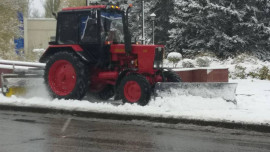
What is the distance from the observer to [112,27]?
11719 millimetres

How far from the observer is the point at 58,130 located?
8234 mm

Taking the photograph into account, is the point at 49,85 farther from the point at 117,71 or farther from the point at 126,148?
the point at 126,148

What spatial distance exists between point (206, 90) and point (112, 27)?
314cm

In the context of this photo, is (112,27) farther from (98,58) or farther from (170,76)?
(170,76)

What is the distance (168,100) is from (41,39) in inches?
1606

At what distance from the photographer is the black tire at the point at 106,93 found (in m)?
12.6

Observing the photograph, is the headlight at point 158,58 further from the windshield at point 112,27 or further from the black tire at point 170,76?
the windshield at point 112,27

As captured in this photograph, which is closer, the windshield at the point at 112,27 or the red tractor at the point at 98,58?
the red tractor at the point at 98,58

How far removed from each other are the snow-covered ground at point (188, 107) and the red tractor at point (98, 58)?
571 mm

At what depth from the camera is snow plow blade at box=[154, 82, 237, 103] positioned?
33.3 feet

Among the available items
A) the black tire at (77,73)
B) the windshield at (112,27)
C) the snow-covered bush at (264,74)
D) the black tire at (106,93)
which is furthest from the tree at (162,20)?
the black tire at (77,73)

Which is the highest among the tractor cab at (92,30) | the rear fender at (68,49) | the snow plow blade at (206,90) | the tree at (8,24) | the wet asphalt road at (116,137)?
the tree at (8,24)

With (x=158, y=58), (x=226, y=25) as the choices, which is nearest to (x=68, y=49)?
(x=158, y=58)

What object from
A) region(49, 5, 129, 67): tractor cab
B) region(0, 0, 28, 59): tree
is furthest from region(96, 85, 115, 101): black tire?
region(0, 0, 28, 59): tree
